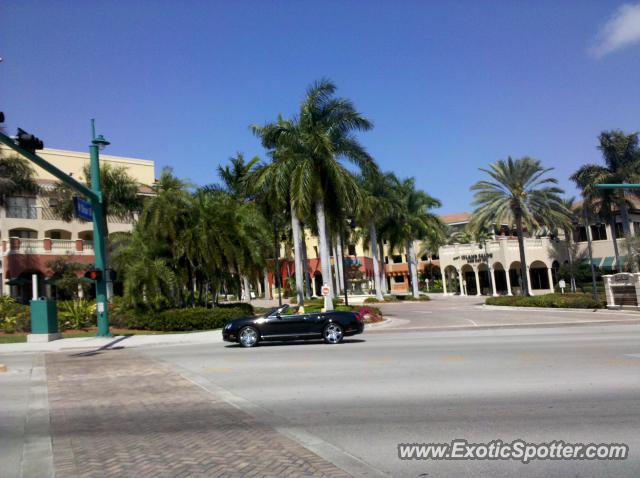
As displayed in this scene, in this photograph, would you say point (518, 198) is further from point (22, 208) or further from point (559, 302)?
point (22, 208)

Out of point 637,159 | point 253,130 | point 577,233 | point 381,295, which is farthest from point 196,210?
point 577,233

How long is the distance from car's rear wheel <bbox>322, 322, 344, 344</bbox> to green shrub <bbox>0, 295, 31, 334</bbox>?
17456 mm

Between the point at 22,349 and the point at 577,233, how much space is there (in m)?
56.8

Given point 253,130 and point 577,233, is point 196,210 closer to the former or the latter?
point 253,130

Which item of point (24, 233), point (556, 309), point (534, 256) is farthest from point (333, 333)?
point (534, 256)

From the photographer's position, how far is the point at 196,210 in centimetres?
2856

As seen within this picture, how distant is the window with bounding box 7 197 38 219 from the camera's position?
45.8 metres

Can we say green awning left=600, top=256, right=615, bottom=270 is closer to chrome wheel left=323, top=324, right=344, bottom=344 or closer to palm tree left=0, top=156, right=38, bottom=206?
chrome wheel left=323, top=324, right=344, bottom=344

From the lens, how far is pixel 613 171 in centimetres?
4800

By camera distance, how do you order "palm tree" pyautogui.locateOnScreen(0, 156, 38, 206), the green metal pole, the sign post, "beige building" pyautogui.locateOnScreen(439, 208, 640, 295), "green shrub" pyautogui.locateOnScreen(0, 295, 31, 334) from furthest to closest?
"beige building" pyautogui.locateOnScreen(439, 208, 640, 295) → "palm tree" pyautogui.locateOnScreen(0, 156, 38, 206) → "green shrub" pyautogui.locateOnScreen(0, 295, 31, 334) → the sign post → the green metal pole

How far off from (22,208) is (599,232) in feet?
189

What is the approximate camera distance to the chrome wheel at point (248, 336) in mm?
18094

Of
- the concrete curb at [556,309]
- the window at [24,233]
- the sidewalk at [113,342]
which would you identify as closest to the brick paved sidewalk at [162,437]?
the sidewalk at [113,342]

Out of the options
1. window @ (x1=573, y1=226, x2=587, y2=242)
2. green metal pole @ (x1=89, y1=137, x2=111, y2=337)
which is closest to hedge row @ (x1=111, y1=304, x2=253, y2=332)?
green metal pole @ (x1=89, y1=137, x2=111, y2=337)
